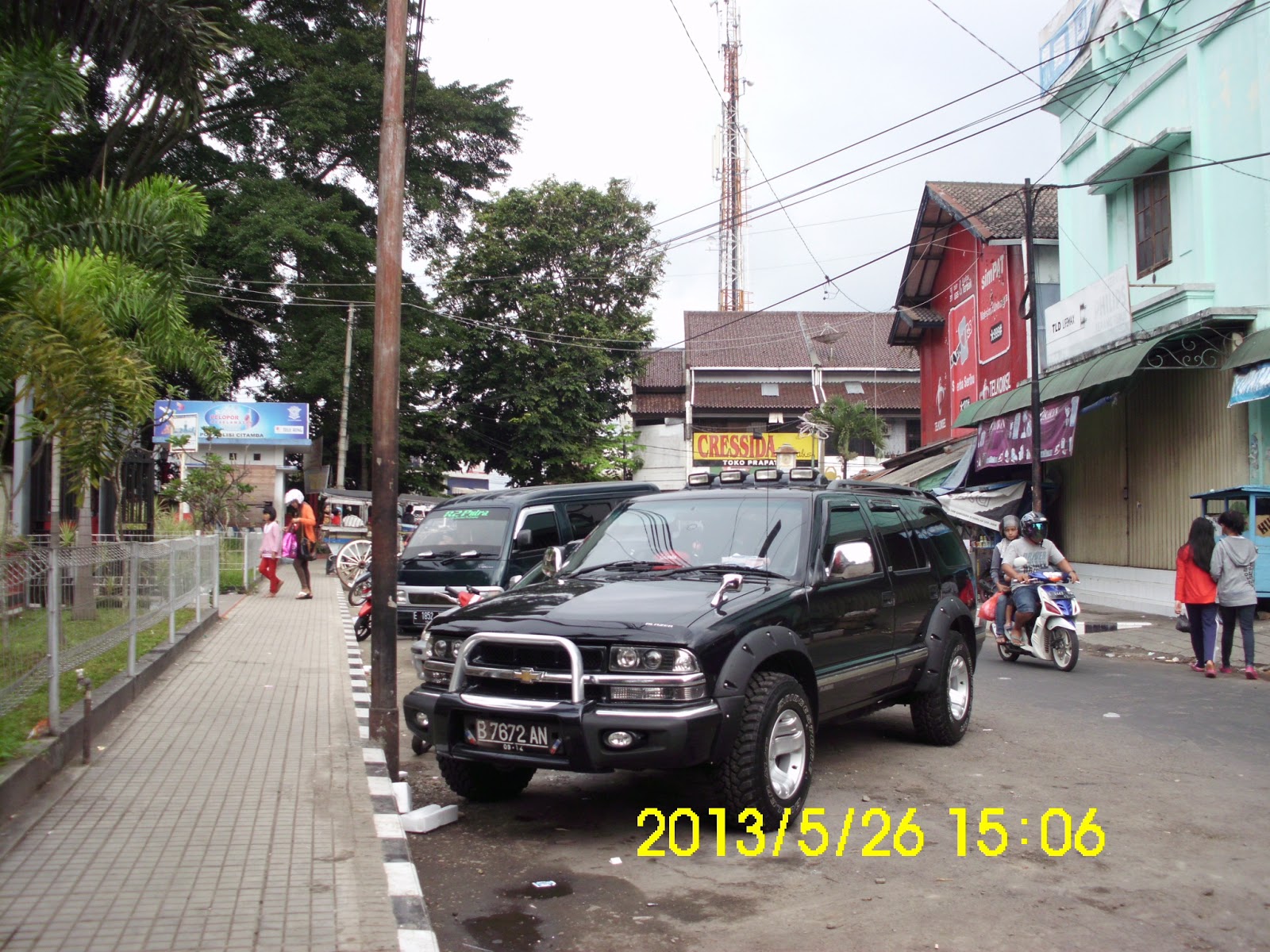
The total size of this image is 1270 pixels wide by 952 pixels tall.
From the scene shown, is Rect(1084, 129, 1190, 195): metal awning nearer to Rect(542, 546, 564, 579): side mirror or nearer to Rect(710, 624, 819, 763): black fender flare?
Rect(542, 546, 564, 579): side mirror

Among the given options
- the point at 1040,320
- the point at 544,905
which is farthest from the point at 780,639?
the point at 1040,320

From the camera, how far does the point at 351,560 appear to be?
883 inches

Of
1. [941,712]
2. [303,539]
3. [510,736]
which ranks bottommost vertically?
[941,712]

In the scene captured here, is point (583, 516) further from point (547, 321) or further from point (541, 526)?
point (547, 321)

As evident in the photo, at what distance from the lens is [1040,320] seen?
23828mm

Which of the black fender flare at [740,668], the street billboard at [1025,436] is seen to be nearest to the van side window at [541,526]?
the black fender flare at [740,668]

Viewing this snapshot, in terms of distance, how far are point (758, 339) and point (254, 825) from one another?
148 feet

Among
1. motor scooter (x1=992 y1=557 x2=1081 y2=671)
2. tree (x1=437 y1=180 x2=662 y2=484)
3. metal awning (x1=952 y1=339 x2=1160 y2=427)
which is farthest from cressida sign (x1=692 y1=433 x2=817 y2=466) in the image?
motor scooter (x1=992 y1=557 x2=1081 y2=671)

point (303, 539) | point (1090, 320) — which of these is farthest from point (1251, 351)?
point (303, 539)

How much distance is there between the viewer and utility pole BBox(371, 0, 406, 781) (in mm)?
7195

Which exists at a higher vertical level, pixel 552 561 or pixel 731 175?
pixel 731 175

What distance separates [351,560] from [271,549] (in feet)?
10.3

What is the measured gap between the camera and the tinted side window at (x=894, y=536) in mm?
7492

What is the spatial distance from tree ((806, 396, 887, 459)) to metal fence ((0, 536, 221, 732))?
32203 mm
